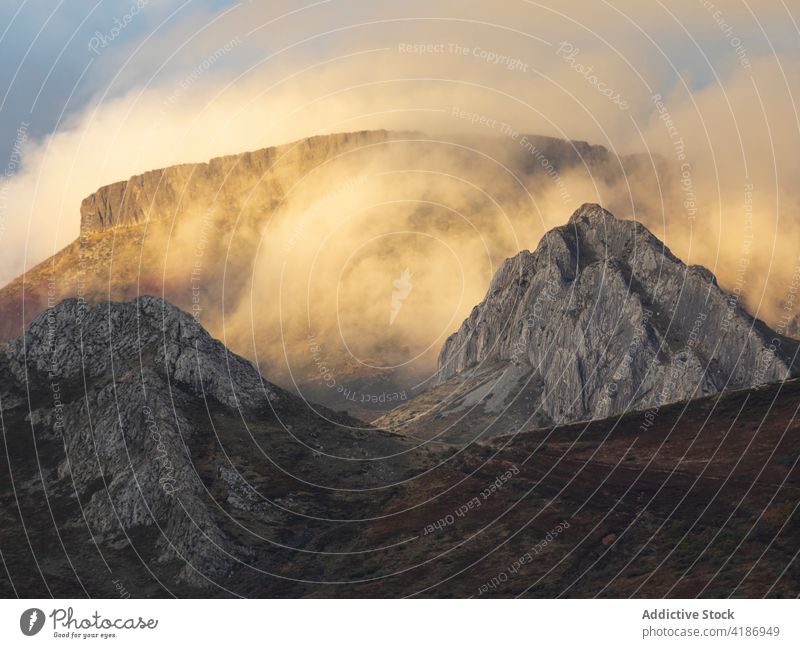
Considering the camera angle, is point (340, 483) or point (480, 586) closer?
point (480, 586)

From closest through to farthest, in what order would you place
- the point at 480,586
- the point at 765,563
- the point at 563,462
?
the point at 765,563 → the point at 480,586 → the point at 563,462

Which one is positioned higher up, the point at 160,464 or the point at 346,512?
the point at 160,464

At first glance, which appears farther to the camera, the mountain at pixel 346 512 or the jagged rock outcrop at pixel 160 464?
the jagged rock outcrop at pixel 160 464

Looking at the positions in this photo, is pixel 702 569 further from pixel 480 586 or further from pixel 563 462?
pixel 563 462

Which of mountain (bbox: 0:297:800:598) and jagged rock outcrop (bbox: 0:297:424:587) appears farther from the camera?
jagged rock outcrop (bbox: 0:297:424:587)

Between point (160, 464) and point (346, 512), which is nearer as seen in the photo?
point (160, 464)
